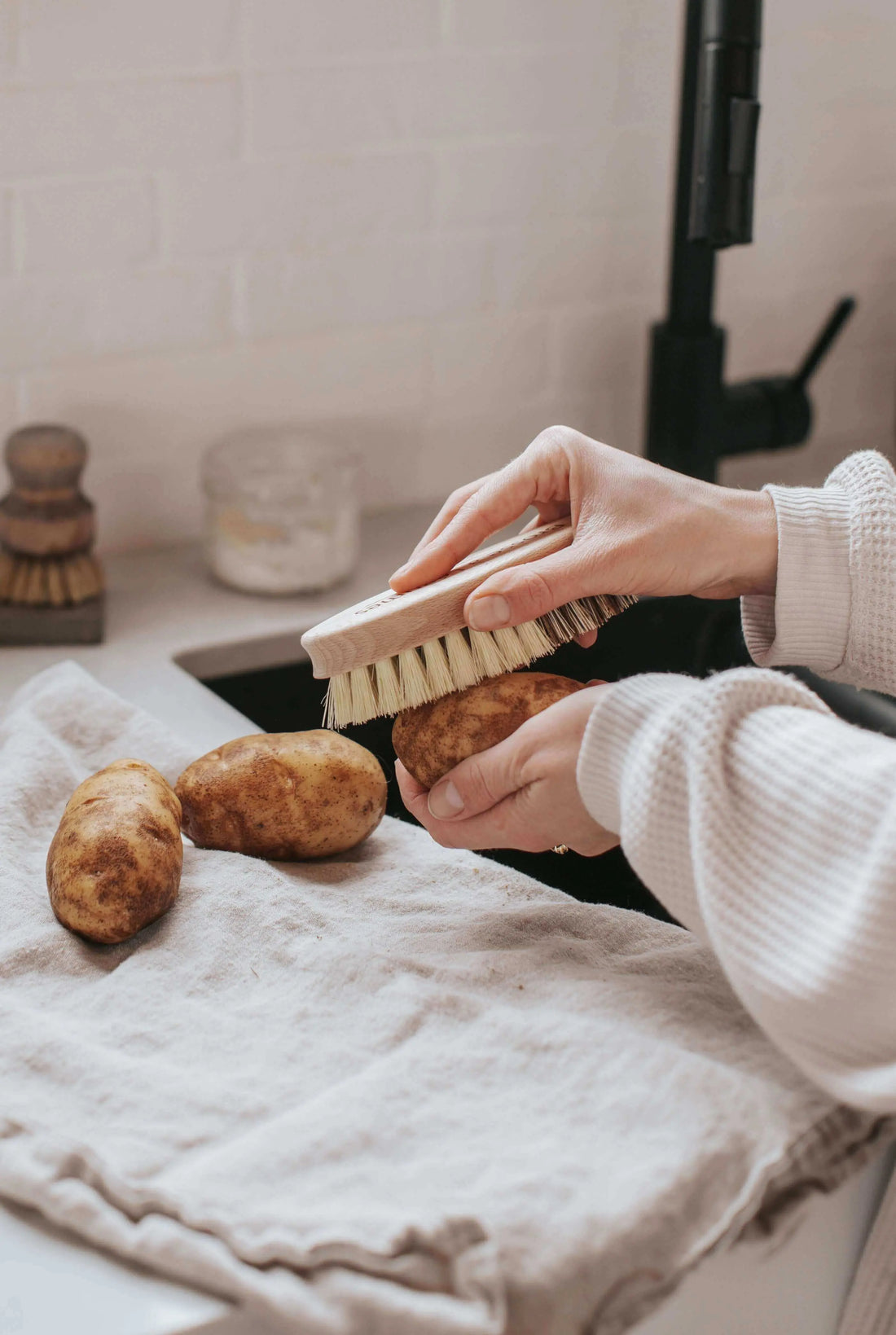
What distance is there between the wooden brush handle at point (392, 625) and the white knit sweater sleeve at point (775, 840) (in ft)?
0.33

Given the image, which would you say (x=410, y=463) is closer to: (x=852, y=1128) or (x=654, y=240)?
(x=654, y=240)

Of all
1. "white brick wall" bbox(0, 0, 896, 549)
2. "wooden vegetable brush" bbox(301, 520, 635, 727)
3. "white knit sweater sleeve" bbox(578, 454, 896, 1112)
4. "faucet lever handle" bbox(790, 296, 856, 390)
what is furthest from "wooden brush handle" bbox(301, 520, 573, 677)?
"faucet lever handle" bbox(790, 296, 856, 390)

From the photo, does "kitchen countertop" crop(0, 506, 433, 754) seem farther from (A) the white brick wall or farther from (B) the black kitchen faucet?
(B) the black kitchen faucet

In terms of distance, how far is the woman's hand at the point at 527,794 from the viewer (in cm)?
66

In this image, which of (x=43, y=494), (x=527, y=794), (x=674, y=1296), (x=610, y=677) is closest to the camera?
(x=674, y=1296)

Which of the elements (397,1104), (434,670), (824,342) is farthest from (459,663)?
(824,342)

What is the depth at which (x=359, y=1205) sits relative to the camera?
502 mm

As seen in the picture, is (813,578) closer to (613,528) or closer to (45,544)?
(613,528)

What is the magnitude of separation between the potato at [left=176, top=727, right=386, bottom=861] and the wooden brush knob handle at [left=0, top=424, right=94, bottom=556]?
393mm

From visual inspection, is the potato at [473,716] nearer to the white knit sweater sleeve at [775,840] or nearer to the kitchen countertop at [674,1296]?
the white knit sweater sleeve at [775,840]

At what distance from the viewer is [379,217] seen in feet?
4.20

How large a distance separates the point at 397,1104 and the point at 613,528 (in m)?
0.33

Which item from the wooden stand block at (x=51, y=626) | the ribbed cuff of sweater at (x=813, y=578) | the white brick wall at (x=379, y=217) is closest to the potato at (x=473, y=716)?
the ribbed cuff of sweater at (x=813, y=578)

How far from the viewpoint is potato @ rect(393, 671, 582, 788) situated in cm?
71
